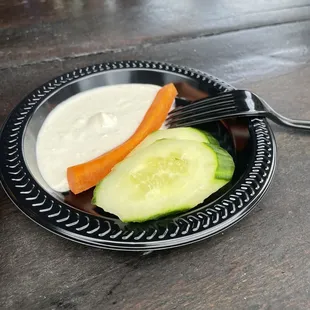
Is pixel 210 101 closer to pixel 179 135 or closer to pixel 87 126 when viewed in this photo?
pixel 179 135

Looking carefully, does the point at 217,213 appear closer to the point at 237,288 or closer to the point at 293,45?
the point at 237,288

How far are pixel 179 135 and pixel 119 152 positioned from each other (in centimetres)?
13

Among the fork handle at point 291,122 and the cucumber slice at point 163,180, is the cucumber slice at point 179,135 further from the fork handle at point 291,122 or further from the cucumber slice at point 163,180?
the fork handle at point 291,122

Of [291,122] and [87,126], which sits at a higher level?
[87,126]

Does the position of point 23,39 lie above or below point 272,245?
above

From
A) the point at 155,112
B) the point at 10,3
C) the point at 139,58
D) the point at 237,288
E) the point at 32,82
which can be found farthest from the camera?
the point at 10,3

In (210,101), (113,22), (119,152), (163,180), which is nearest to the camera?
(163,180)

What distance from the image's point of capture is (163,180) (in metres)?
0.86

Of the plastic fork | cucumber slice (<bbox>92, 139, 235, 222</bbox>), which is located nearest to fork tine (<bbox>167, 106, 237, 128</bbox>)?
the plastic fork

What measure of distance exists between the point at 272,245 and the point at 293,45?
2.83 feet

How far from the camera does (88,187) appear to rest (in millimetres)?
944

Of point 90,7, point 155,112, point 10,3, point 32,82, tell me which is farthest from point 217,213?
point 10,3

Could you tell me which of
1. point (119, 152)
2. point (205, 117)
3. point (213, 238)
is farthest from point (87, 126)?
point (213, 238)

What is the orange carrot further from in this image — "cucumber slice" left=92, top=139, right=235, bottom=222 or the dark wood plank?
the dark wood plank
